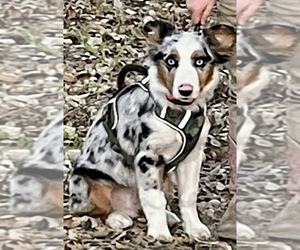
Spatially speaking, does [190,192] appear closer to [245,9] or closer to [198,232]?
[198,232]

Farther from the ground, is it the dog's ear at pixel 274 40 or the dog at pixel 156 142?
the dog's ear at pixel 274 40

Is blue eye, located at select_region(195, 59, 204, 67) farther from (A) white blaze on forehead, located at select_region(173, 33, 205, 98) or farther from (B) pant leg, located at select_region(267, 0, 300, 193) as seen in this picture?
(B) pant leg, located at select_region(267, 0, 300, 193)

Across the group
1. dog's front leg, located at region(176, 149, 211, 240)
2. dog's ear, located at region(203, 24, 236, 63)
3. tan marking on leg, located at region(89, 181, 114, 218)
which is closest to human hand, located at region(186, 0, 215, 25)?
dog's ear, located at region(203, 24, 236, 63)

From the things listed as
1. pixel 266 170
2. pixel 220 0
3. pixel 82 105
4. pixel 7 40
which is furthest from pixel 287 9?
pixel 7 40

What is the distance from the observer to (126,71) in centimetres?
116

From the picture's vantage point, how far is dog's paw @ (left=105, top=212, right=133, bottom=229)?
1.13 m

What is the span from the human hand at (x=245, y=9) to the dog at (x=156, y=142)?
2.8 inches

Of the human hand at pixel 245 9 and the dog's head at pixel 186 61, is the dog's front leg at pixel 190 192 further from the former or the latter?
the human hand at pixel 245 9

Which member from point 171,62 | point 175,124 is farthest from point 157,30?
point 175,124

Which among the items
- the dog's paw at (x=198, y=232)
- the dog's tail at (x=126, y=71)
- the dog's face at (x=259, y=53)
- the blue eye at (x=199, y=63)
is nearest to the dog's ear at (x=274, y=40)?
the dog's face at (x=259, y=53)

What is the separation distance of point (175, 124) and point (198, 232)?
202 mm

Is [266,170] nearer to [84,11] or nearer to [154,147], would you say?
[154,147]

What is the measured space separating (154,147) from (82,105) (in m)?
0.16

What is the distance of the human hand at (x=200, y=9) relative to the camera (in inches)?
45.9
